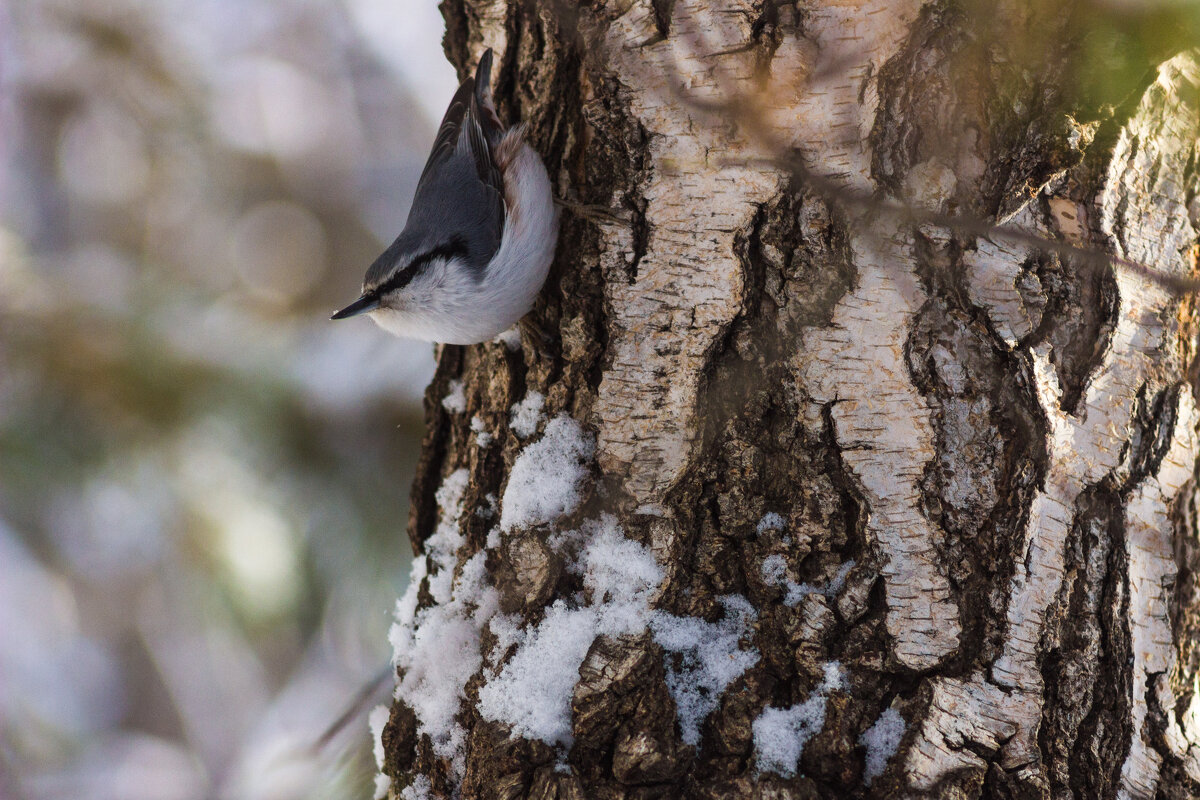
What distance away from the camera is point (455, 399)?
1.38m

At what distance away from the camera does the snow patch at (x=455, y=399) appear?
136 centimetres

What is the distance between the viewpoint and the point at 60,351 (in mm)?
2152

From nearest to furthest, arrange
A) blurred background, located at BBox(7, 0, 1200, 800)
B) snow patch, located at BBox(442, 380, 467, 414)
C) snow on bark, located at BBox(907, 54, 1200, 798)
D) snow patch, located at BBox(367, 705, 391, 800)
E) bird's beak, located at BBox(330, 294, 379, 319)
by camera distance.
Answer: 1. snow on bark, located at BBox(907, 54, 1200, 798)
2. snow patch, located at BBox(367, 705, 391, 800)
3. snow patch, located at BBox(442, 380, 467, 414)
4. bird's beak, located at BBox(330, 294, 379, 319)
5. blurred background, located at BBox(7, 0, 1200, 800)

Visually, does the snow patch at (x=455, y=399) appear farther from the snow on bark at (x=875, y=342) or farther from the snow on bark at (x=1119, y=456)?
the snow on bark at (x=1119, y=456)

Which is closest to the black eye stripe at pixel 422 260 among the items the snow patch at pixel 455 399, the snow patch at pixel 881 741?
the snow patch at pixel 455 399

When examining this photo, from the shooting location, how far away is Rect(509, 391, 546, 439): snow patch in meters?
1.15

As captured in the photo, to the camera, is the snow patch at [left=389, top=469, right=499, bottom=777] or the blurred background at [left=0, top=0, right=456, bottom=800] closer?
the snow patch at [left=389, top=469, right=499, bottom=777]

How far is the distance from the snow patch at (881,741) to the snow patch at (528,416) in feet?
2.00

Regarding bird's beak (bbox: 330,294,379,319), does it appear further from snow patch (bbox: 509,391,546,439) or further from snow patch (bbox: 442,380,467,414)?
snow patch (bbox: 509,391,546,439)

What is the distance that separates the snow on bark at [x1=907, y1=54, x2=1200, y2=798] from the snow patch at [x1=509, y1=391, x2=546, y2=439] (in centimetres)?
64

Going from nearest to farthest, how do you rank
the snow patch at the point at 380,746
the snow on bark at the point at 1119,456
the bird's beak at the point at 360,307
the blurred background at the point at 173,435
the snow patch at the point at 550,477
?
the snow on bark at the point at 1119,456 → the snow patch at the point at 550,477 → the snow patch at the point at 380,746 → the bird's beak at the point at 360,307 → the blurred background at the point at 173,435

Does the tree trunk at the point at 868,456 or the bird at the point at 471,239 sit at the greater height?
the bird at the point at 471,239

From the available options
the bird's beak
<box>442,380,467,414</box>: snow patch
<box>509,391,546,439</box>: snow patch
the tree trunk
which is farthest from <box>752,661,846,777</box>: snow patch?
the bird's beak

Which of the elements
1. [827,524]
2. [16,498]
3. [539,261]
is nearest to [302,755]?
[16,498]
